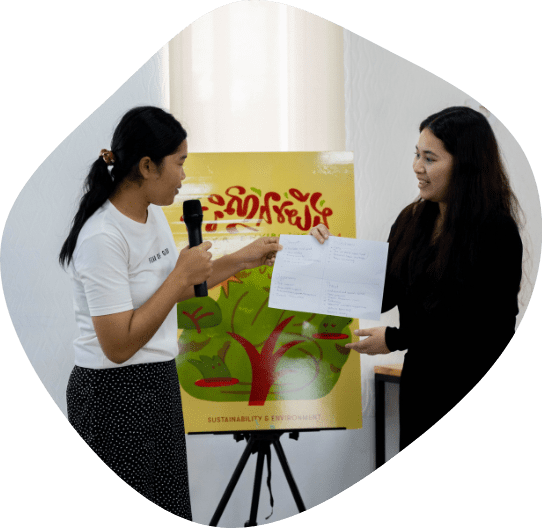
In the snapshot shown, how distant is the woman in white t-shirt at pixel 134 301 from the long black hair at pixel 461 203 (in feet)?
1.77

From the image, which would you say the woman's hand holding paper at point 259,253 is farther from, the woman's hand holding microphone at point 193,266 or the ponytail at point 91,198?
the ponytail at point 91,198

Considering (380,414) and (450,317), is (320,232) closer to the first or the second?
(450,317)

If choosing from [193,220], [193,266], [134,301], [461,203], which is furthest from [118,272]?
[461,203]

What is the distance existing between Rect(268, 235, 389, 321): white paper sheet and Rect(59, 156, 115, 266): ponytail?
2.27 ft

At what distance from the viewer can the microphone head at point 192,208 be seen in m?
2.29

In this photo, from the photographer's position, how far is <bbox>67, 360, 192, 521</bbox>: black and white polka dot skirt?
7.11 ft

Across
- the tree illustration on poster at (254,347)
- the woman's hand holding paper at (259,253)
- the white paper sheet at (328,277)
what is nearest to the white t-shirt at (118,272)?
the tree illustration on poster at (254,347)

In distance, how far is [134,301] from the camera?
2125 millimetres

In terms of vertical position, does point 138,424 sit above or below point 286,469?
above

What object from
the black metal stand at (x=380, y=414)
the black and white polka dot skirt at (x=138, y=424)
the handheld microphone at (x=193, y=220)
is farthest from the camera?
the black metal stand at (x=380, y=414)

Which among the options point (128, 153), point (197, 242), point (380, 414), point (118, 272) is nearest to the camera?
point (118, 272)

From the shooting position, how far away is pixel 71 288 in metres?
2.34

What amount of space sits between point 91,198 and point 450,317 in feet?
4.68

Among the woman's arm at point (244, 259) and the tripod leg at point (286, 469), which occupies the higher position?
the woman's arm at point (244, 259)
